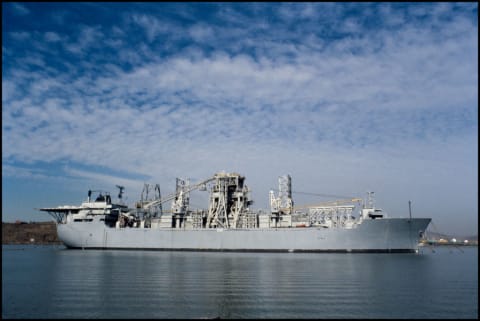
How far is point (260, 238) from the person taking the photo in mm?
52781

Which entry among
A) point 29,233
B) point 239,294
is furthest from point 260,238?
point 29,233

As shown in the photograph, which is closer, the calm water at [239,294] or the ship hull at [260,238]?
the calm water at [239,294]

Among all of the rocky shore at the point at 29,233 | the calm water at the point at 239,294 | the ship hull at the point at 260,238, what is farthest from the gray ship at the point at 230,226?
the rocky shore at the point at 29,233

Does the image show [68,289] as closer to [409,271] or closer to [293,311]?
[293,311]

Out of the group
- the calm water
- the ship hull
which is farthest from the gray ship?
the calm water

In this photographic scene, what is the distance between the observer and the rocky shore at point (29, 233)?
13875 cm

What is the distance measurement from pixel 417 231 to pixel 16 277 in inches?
1809

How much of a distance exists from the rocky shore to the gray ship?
292 ft

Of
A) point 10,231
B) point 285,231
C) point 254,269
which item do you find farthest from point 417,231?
point 10,231

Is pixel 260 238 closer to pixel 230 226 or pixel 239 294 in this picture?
pixel 230 226

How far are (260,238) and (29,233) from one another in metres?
130

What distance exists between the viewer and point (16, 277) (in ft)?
87.0

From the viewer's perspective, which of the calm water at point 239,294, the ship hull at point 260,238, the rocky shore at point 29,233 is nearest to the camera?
the calm water at point 239,294

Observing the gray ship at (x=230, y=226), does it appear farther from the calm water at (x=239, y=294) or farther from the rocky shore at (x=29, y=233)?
the rocky shore at (x=29, y=233)
